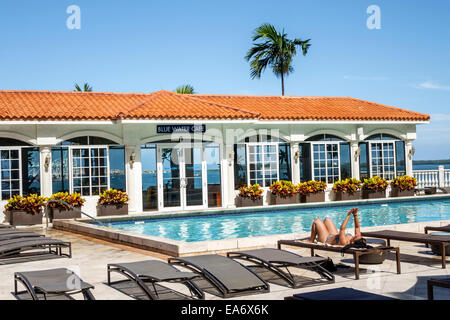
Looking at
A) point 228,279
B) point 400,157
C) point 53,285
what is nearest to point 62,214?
point 53,285

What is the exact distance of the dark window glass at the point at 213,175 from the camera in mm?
19078

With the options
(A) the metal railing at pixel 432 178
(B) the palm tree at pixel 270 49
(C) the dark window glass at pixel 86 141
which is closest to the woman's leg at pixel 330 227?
(C) the dark window glass at pixel 86 141

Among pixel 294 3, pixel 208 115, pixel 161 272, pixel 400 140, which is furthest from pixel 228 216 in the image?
pixel 161 272

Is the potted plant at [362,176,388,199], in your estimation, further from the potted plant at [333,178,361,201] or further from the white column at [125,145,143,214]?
the white column at [125,145,143,214]

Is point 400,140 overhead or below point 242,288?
overhead

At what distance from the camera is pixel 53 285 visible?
6.09m

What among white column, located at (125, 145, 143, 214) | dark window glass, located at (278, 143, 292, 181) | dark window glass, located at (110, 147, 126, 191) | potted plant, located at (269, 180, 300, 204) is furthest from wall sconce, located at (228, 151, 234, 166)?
dark window glass, located at (110, 147, 126, 191)

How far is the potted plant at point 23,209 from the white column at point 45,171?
85cm

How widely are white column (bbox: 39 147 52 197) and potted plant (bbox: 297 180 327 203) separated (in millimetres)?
8677

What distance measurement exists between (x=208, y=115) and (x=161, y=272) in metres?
12.1

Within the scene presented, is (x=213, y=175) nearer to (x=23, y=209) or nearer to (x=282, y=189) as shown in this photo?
(x=282, y=189)

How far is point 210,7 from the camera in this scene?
16672 mm

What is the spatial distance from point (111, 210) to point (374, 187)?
10.0m

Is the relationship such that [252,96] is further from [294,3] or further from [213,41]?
A: [294,3]
